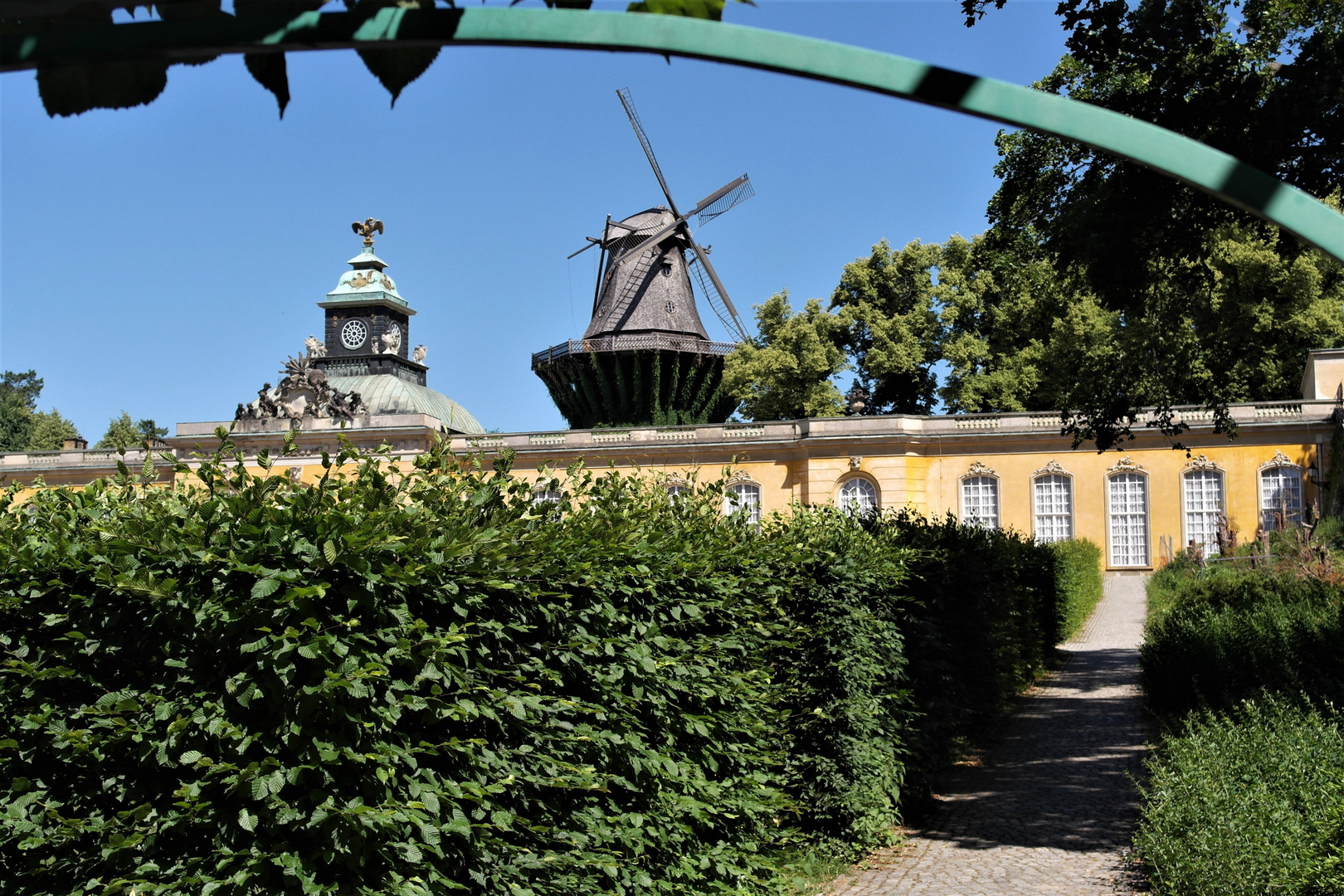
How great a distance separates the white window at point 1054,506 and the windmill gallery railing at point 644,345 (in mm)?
12014

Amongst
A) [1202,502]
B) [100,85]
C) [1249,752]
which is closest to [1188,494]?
[1202,502]

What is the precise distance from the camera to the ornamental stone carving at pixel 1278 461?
3091 cm

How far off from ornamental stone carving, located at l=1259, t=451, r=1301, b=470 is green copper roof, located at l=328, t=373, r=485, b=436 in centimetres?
2602

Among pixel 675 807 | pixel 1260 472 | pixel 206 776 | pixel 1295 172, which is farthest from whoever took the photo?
pixel 1260 472

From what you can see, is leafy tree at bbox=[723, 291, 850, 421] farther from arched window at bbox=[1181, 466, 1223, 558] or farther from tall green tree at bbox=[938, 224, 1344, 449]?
arched window at bbox=[1181, 466, 1223, 558]

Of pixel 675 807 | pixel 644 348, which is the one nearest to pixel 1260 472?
pixel 644 348

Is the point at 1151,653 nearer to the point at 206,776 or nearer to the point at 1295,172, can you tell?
the point at 1295,172

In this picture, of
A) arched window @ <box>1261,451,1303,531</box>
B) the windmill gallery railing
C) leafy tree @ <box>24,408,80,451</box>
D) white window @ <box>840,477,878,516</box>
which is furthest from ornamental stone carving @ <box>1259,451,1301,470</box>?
leafy tree @ <box>24,408,80,451</box>

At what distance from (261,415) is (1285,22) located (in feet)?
117

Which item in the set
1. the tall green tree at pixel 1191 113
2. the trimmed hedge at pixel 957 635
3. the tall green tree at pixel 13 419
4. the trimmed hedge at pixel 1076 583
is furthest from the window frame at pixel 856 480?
the tall green tree at pixel 13 419

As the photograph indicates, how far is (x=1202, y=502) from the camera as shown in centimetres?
3192

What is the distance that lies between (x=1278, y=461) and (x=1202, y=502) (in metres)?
2.17

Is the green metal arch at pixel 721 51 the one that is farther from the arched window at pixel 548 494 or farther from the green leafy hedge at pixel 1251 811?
the green leafy hedge at pixel 1251 811

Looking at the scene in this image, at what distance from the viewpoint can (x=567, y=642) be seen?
4.53 metres
